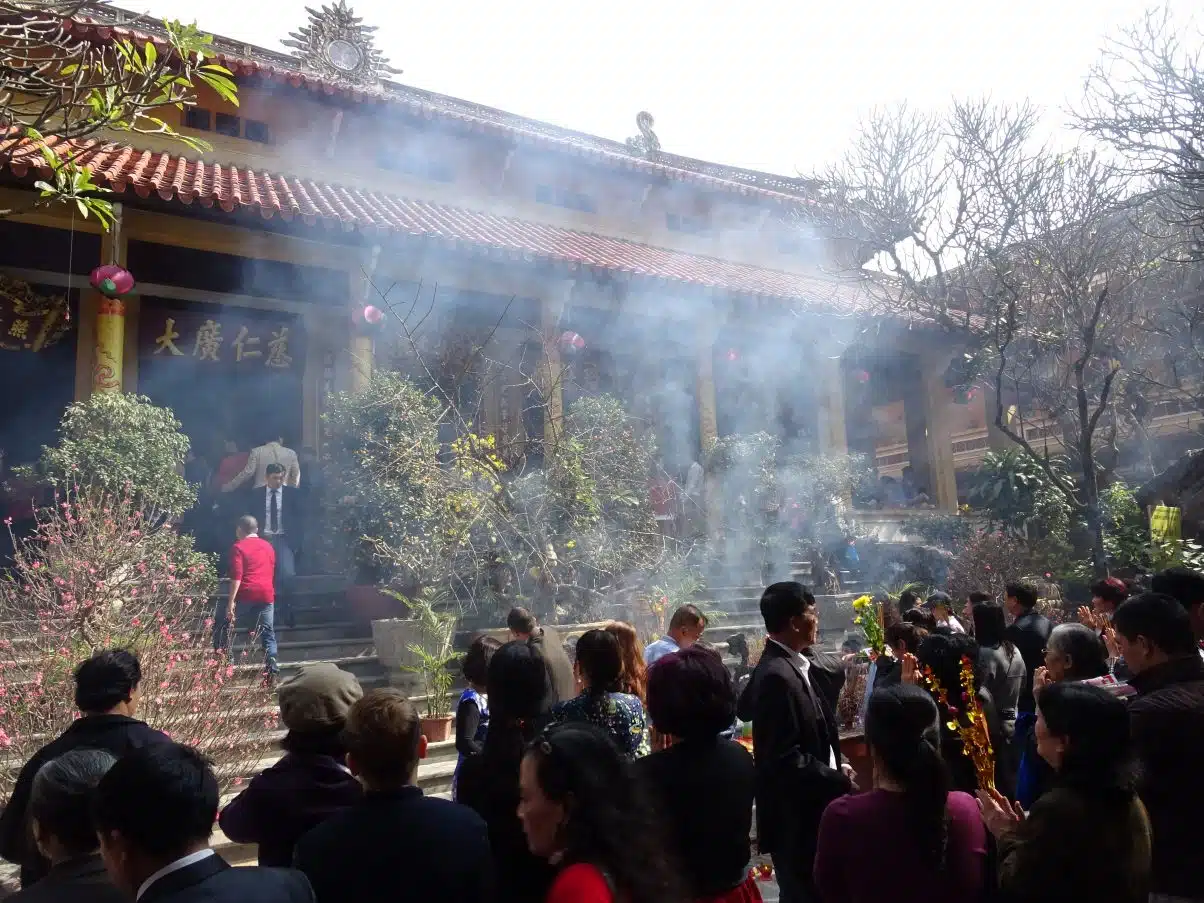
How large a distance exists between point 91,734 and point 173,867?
1.18m

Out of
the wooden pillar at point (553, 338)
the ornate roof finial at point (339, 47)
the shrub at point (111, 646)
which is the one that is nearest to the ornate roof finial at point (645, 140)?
the ornate roof finial at point (339, 47)

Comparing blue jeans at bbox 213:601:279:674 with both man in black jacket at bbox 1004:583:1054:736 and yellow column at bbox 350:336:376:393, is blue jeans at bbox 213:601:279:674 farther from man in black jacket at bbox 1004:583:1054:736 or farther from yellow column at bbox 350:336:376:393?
man in black jacket at bbox 1004:583:1054:736

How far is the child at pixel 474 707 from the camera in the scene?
10.3ft

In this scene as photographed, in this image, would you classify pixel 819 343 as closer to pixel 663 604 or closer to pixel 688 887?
pixel 663 604

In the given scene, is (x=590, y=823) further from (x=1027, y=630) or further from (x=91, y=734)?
(x=1027, y=630)

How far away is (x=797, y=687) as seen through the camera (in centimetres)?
275

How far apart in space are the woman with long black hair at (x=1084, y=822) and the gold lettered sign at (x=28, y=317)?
9.89 metres

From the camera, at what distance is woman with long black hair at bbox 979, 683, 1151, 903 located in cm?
169

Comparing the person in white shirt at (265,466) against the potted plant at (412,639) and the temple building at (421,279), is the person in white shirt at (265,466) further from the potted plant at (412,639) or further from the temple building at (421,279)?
the potted plant at (412,639)

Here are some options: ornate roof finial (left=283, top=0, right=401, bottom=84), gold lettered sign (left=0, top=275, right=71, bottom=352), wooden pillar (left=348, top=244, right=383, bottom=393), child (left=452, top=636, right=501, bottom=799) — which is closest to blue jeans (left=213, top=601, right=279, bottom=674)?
wooden pillar (left=348, top=244, right=383, bottom=393)

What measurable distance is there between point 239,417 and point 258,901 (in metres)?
9.74

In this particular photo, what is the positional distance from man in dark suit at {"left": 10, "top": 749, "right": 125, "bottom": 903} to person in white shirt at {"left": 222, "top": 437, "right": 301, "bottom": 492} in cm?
681

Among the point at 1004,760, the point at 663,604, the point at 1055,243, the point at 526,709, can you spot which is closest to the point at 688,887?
the point at 526,709

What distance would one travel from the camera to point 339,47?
12883mm
